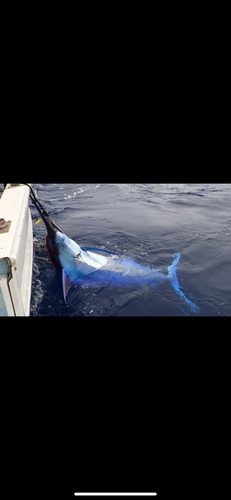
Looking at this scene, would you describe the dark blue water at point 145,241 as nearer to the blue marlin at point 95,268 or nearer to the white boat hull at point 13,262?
the blue marlin at point 95,268

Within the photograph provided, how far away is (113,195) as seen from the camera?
11758 mm

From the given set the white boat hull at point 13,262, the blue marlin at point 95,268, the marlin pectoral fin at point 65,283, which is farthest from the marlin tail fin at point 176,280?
the white boat hull at point 13,262

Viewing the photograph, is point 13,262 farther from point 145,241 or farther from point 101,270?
point 145,241

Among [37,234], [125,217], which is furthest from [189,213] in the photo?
[37,234]

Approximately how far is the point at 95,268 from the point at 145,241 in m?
2.16

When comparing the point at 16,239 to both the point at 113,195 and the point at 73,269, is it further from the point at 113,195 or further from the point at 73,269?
the point at 113,195

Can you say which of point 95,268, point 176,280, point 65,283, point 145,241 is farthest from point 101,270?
point 145,241

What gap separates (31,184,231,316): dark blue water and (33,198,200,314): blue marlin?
124 millimetres

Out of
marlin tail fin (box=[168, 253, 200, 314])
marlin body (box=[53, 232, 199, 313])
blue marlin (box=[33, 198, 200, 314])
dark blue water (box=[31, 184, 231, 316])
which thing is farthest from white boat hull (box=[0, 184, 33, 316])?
marlin tail fin (box=[168, 253, 200, 314])

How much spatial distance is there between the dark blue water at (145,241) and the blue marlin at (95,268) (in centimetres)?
12

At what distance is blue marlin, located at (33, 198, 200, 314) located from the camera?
4582 millimetres

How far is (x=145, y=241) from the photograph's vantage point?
685cm

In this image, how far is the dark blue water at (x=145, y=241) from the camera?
454 centimetres

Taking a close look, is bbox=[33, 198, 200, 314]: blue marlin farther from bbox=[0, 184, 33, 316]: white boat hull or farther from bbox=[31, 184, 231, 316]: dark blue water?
bbox=[0, 184, 33, 316]: white boat hull
